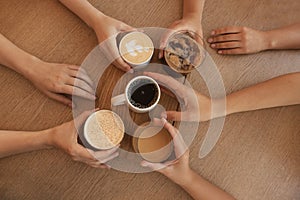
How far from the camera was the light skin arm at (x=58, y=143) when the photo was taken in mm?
948

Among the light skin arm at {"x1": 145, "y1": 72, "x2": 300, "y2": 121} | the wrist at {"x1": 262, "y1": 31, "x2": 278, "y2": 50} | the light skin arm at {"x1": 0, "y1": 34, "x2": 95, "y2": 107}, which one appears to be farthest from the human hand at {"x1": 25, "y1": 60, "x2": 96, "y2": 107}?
the wrist at {"x1": 262, "y1": 31, "x2": 278, "y2": 50}

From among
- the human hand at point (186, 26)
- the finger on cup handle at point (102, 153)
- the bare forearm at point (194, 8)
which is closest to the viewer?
the finger on cup handle at point (102, 153)

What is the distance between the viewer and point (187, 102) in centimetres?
103

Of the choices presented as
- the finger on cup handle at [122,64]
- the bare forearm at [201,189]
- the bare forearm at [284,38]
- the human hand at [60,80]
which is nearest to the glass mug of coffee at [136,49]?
the finger on cup handle at [122,64]

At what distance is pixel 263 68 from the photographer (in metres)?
1.21

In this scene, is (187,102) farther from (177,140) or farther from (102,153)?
(102,153)

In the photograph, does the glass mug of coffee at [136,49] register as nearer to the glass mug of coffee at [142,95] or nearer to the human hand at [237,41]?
the glass mug of coffee at [142,95]

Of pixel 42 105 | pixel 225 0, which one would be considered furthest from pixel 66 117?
pixel 225 0

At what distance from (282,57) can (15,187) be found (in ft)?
3.07

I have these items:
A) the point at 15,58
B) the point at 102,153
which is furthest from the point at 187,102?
the point at 15,58

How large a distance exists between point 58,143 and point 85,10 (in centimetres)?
42

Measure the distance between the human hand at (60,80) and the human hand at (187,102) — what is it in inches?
7.1

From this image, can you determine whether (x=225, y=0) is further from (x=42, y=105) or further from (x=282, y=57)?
(x=42, y=105)

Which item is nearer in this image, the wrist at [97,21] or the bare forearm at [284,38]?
the wrist at [97,21]
